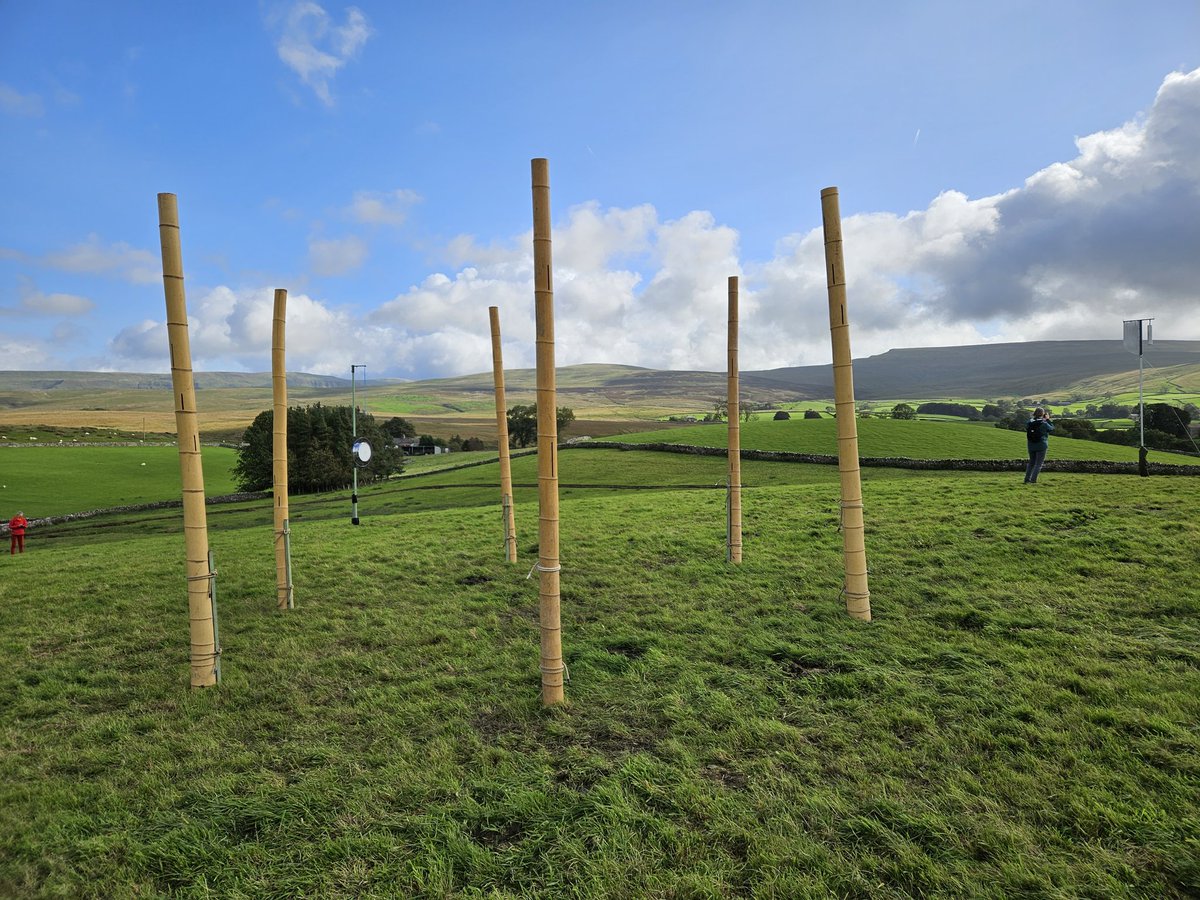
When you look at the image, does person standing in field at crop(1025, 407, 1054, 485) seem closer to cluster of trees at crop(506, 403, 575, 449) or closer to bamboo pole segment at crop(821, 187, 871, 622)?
bamboo pole segment at crop(821, 187, 871, 622)

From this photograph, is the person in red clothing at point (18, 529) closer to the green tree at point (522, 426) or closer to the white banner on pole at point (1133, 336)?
the white banner on pole at point (1133, 336)

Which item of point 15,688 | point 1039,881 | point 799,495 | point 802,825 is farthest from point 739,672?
point 799,495

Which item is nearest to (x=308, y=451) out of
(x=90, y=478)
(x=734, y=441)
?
(x=90, y=478)

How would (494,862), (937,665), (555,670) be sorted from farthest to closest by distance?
(937,665) < (555,670) < (494,862)

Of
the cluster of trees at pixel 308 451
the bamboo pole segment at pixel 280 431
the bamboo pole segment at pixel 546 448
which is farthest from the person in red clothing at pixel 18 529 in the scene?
the cluster of trees at pixel 308 451

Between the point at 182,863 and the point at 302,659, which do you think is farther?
the point at 302,659

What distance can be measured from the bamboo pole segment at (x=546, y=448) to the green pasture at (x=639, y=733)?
0.48 m

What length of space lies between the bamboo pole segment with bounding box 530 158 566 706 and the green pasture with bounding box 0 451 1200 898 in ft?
1.56

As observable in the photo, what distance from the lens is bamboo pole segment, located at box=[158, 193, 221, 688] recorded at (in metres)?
6.57

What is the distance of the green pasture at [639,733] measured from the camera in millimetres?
3699

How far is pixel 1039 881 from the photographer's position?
3.41 meters

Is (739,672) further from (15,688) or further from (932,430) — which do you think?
(932,430)

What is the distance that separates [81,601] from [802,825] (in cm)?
1124

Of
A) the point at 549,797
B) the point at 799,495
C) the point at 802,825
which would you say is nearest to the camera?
the point at 802,825
